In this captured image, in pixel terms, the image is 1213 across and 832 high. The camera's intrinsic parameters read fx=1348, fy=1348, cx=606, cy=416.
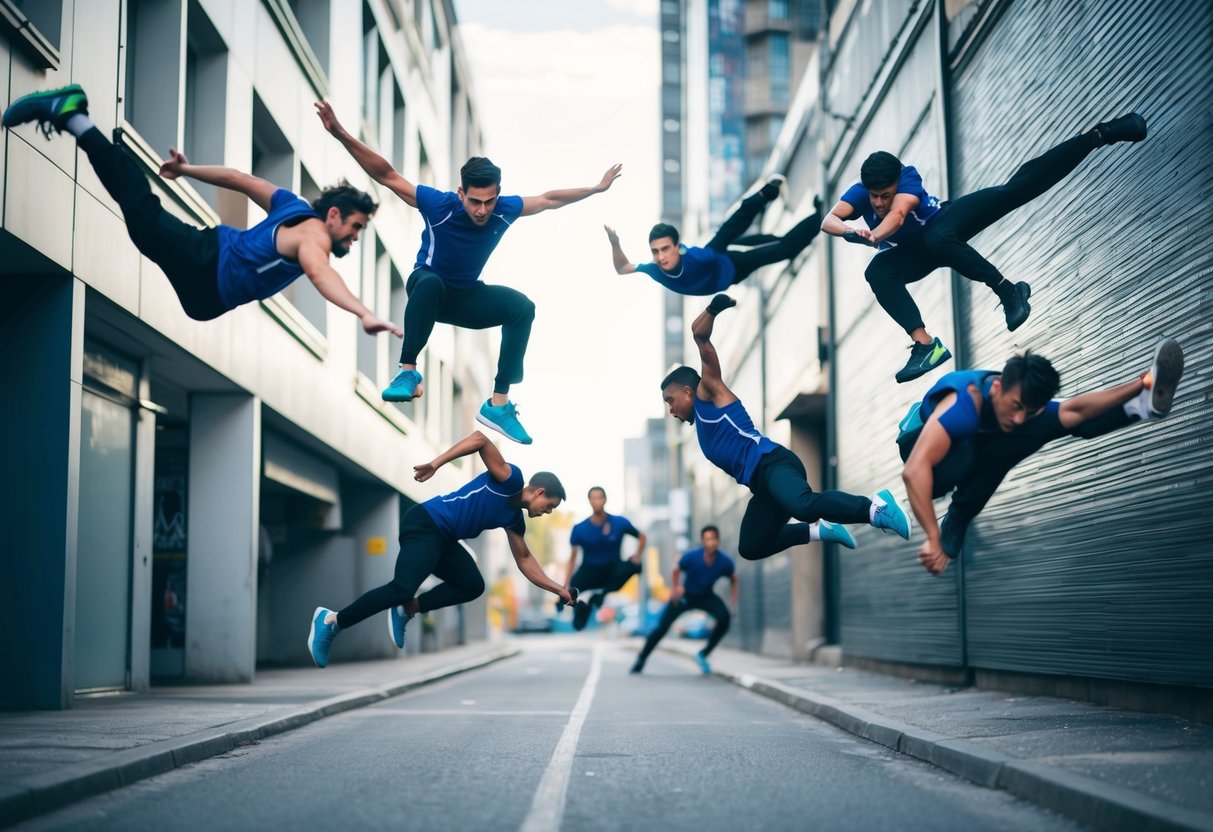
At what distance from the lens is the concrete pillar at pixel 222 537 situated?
17688mm

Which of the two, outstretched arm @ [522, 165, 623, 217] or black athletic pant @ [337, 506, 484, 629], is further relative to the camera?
black athletic pant @ [337, 506, 484, 629]

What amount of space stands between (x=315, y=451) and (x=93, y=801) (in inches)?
680

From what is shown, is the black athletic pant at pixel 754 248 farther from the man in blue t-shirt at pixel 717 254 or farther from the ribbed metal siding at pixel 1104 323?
the ribbed metal siding at pixel 1104 323

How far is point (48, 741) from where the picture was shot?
878cm

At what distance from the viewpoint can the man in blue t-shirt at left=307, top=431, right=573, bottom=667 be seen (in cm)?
1007

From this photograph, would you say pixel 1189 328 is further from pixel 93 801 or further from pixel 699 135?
pixel 699 135

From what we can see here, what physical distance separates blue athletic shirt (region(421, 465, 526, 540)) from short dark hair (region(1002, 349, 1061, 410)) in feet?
13.3

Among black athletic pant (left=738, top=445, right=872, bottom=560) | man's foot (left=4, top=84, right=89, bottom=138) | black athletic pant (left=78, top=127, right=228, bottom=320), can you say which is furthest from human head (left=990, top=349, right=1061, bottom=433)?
man's foot (left=4, top=84, right=89, bottom=138)

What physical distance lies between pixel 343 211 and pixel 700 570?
1309 cm

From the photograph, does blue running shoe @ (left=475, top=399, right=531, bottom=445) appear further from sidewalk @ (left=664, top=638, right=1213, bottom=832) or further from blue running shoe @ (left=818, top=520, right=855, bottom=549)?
sidewalk @ (left=664, top=638, right=1213, bottom=832)

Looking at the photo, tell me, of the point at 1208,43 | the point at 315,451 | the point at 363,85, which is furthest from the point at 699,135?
the point at 1208,43

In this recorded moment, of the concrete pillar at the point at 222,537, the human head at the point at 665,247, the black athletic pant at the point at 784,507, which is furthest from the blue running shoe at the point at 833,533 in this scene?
the concrete pillar at the point at 222,537

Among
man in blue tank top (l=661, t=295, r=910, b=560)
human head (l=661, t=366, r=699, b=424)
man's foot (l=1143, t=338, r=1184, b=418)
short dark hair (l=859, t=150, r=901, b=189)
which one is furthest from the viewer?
human head (l=661, t=366, r=699, b=424)

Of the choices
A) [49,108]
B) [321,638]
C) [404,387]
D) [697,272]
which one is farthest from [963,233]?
[49,108]
